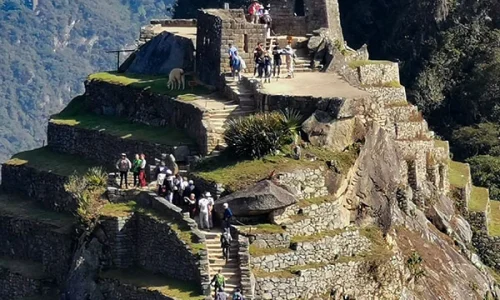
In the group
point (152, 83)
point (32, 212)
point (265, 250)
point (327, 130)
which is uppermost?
point (327, 130)

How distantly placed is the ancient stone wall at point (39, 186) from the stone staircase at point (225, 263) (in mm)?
9539

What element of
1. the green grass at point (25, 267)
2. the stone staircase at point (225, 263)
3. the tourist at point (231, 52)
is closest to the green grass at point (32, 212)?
the green grass at point (25, 267)

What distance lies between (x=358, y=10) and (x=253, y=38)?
40841 millimetres

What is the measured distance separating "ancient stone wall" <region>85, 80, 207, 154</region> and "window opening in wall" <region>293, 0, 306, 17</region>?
24.5ft

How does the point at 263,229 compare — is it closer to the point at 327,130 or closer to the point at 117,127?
the point at 327,130

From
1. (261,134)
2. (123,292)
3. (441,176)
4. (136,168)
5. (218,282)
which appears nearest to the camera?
(218,282)

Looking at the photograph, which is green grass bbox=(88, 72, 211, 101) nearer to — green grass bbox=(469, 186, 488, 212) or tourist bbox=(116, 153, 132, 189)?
tourist bbox=(116, 153, 132, 189)

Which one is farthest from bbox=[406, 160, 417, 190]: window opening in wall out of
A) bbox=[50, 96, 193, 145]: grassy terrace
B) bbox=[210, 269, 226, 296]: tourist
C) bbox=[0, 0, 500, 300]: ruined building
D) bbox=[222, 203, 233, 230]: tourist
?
bbox=[210, 269, 226, 296]: tourist

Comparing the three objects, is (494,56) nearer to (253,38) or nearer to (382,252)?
(253,38)

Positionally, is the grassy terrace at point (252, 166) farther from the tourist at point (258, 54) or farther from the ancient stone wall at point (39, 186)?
the ancient stone wall at point (39, 186)

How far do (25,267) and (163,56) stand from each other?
11.0 m

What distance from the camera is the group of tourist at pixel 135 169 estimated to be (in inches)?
2213

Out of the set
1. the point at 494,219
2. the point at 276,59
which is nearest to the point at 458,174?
the point at 494,219

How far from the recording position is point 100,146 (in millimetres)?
62906
